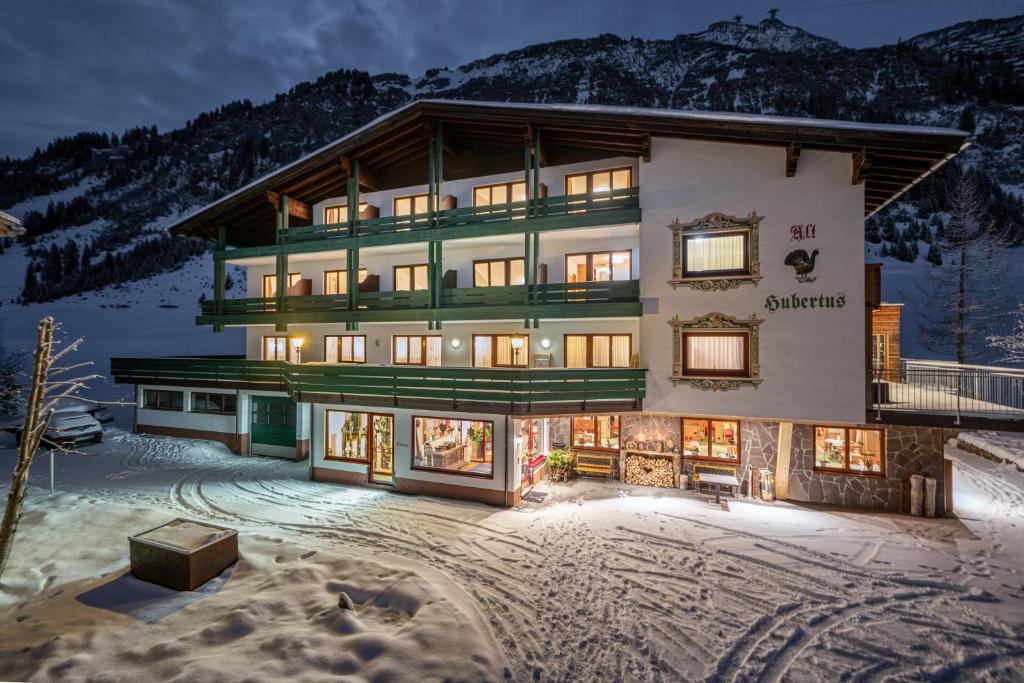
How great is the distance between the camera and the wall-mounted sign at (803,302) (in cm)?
1283

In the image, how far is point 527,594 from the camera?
8.73 m

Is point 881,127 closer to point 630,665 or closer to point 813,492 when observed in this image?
point 813,492

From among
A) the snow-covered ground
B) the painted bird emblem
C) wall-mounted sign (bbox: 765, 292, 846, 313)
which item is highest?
the painted bird emblem

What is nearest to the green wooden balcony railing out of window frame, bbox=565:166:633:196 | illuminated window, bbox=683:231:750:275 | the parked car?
window frame, bbox=565:166:633:196

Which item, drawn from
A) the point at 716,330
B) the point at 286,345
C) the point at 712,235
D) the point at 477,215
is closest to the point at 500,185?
the point at 477,215

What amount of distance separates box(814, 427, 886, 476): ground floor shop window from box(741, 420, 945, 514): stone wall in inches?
7.2

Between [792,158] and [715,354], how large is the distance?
20.9ft

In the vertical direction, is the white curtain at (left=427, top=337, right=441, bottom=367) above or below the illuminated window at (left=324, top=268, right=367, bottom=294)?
below

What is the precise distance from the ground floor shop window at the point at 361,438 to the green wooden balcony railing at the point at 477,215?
8.05 meters

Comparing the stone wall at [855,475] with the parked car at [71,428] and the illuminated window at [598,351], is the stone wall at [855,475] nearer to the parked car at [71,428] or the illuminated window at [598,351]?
the illuminated window at [598,351]

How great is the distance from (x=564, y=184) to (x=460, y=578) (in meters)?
14.3

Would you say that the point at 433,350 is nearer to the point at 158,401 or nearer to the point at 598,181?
the point at 598,181

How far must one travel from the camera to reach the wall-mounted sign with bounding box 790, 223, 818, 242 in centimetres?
1306

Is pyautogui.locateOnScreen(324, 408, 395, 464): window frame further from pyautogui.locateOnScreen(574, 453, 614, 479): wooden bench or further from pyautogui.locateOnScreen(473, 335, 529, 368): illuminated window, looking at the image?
pyautogui.locateOnScreen(574, 453, 614, 479): wooden bench
